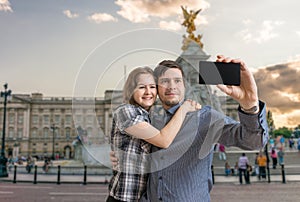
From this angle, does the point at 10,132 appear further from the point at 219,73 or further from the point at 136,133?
the point at 219,73

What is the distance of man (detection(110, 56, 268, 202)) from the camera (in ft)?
7.13

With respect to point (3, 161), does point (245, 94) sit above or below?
above

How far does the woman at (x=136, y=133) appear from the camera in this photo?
211 centimetres

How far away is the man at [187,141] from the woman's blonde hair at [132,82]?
0.06m

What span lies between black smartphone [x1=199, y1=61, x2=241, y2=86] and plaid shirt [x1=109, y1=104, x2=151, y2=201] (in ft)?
1.52

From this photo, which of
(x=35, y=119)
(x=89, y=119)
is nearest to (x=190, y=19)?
(x=89, y=119)

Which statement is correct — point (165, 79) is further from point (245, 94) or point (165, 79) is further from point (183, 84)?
point (245, 94)

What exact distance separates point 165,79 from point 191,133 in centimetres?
35

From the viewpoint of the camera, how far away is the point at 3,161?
2430cm

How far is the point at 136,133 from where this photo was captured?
83.4 inches

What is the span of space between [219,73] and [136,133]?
57 cm

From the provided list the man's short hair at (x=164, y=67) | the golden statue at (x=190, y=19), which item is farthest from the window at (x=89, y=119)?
the golden statue at (x=190, y=19)

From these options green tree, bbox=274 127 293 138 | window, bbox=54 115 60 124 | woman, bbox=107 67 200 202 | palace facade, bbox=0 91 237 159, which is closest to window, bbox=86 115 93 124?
woman, bbox=107 67 200 202

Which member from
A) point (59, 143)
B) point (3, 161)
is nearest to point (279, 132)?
point (59, 143)
